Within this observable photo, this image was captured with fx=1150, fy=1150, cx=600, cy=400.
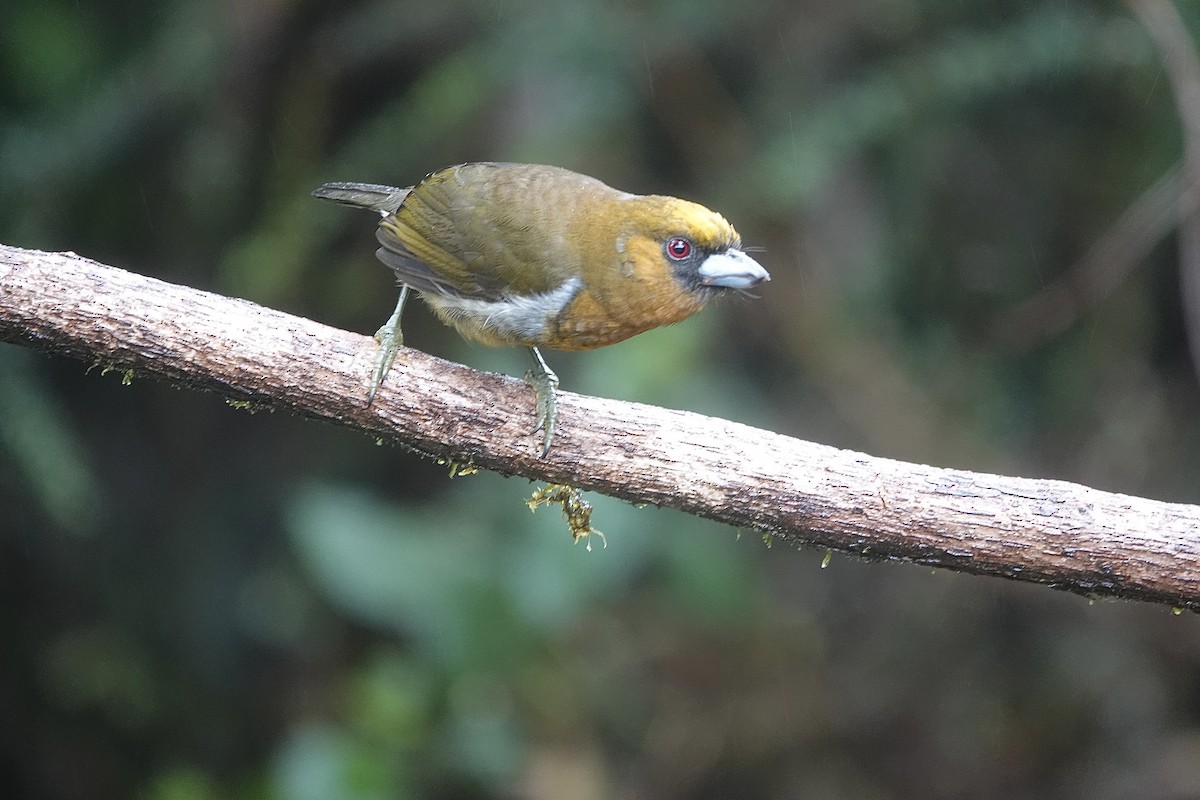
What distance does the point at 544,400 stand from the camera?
282cm

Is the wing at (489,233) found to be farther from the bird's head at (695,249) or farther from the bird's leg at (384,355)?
the bird's leg at (384,355)

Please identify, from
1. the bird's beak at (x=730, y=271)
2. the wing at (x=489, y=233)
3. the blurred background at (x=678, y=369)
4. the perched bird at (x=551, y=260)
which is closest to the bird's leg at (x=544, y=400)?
the perched bird at (x=551, y=260)

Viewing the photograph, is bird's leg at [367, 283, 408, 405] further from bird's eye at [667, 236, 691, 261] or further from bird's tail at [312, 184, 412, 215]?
bird's tail at [312, 184, 412, 215]

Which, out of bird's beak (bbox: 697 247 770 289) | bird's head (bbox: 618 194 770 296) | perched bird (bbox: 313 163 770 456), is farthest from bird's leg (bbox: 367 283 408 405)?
bird's beak (bbox: 697 247 770 289)

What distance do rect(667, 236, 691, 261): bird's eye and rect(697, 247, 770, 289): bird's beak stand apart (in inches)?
2.2

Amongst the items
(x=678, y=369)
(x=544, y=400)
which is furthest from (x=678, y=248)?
(x=678, y=369)

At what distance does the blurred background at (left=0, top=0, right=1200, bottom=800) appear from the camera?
4.66 meters

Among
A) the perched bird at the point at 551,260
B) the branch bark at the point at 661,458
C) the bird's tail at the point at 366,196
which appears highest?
the bird's tail at the point at 366,196

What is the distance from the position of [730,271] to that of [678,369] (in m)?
1.51

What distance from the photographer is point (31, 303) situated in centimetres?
251

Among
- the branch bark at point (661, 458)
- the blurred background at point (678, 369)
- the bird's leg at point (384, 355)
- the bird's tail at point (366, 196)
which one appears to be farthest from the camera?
the blurred background at point (678, 369)

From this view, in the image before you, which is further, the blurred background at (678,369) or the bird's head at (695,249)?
the blurred background at (678,369)

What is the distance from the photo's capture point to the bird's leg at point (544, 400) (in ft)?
8.88

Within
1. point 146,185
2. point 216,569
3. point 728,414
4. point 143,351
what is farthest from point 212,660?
point 143,351
